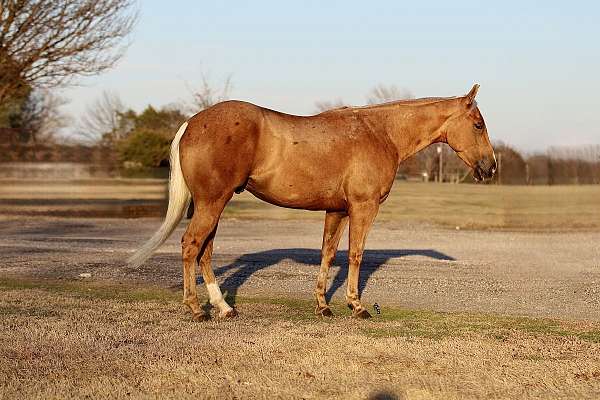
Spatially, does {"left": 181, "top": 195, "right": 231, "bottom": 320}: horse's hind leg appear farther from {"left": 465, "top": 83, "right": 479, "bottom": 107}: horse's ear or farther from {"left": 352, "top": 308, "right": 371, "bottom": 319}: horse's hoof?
{"left": 465, "top": 83, "right": 479, "bottom": 107}: horse's ear

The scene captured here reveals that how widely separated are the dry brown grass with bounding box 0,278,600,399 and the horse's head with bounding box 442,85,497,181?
1900 mm

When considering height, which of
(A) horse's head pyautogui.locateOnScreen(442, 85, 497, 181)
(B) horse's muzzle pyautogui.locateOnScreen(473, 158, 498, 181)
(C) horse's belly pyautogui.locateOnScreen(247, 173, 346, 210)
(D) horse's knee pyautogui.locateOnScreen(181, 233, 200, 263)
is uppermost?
(A) horse's head pyautogui.locateOnScreen(442, 85, 497, 181)

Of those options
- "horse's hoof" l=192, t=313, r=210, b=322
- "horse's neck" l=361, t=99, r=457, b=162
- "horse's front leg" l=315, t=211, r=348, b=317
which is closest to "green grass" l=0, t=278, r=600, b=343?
"horse's front leg" l=315, t=211, r=348, b=317

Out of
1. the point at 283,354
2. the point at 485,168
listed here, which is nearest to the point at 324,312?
the point at 283,354

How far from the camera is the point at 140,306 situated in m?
9.47

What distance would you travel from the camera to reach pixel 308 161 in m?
9.17

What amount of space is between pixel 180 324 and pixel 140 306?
1.26m

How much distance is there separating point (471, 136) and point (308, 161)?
2184 mm

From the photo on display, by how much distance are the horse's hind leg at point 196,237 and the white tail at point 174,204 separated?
0.83ft

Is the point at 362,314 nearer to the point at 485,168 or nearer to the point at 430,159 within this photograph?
the point at 485,168

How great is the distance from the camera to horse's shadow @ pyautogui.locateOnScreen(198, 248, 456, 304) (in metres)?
12.1

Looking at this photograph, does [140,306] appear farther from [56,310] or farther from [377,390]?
[377,390]

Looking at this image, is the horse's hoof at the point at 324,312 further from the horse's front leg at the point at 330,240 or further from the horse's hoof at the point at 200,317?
the horse's hoof at the point at 200,317

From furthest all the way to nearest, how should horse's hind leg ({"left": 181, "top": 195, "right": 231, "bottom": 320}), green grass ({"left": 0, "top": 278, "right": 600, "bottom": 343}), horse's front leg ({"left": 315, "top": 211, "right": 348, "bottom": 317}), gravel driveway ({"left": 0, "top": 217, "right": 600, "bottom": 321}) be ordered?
gravel driveway ({"left": 0, "top": 217, "right": 600, "bottom": 321}) < horse's front leg ({"left": 315, "top": 211, "right": 348, "bottom": 317}) < horse's hind leg ({"left": 181, "top": 195, "right": 231, "bottom": 320}) < green grass ({"left": 0, "top": 278, "right": 600, "bottom": 343})
